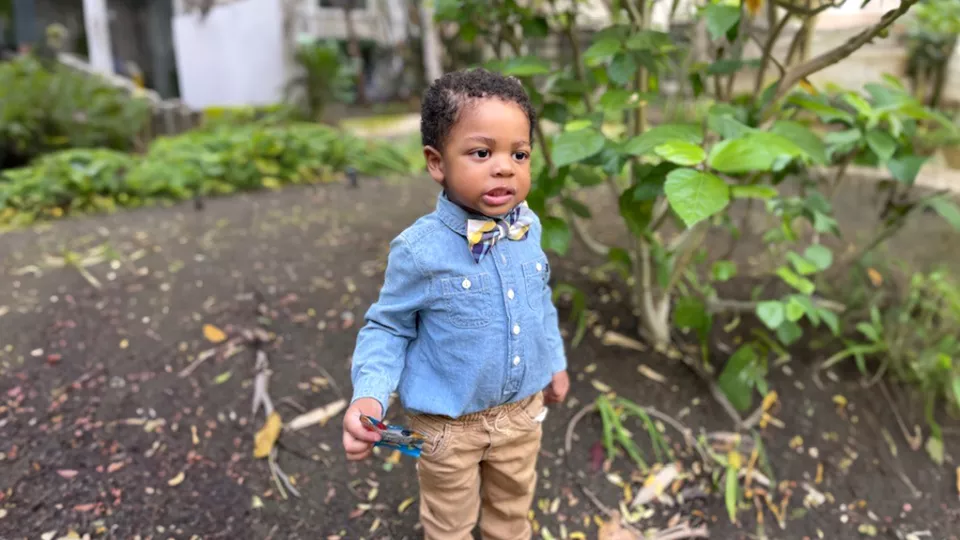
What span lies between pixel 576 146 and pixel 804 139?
0.69 m

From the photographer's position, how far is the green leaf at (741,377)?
2475mm

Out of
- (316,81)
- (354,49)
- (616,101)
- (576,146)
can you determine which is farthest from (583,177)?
(354,49)

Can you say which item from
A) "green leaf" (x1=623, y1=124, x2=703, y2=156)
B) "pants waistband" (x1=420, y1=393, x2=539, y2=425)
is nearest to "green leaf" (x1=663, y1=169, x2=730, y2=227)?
"green leaf" (x1=623, y1=124, x2=703, y2=156)

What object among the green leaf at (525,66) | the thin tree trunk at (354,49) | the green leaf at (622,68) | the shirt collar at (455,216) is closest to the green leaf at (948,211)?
the green leaf at (622,68)

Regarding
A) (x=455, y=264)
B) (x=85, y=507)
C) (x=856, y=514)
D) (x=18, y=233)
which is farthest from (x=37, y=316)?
(x=856, y=514)

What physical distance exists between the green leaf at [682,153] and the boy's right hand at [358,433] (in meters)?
1.02

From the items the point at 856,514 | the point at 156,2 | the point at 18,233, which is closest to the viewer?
the point at 856,514

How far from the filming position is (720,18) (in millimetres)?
1870

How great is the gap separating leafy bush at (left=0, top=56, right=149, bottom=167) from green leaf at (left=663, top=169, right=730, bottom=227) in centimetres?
571

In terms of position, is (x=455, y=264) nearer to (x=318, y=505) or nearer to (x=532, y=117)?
(x=532, y=117)

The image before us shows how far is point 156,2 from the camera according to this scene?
12812mm

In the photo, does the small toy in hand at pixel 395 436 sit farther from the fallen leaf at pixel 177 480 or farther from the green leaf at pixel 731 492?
the green leaf at pixel 731 492

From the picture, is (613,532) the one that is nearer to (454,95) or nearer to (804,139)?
(804,139)

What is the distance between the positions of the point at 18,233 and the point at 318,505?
10.2ft
